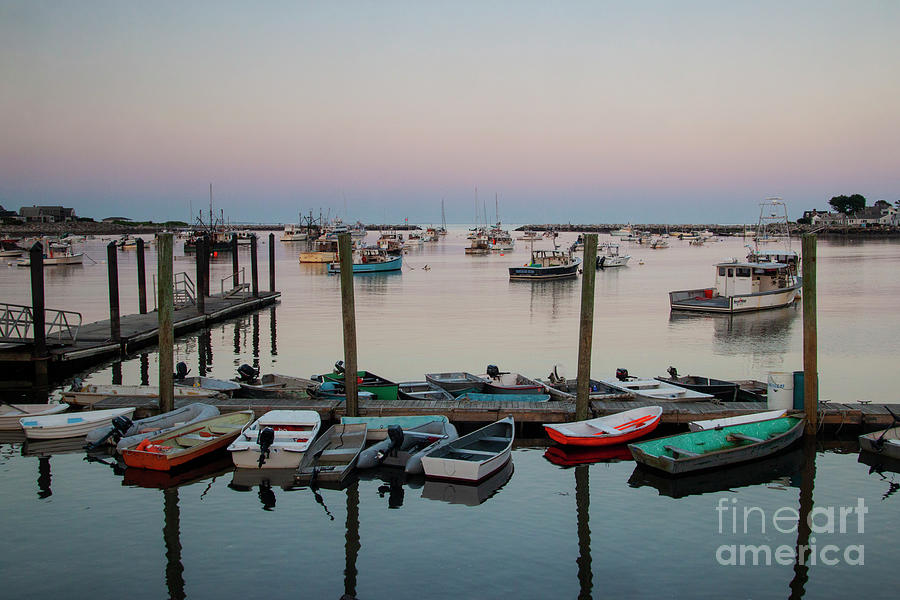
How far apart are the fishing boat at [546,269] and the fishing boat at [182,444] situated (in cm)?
5300

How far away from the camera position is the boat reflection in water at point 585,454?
50.4 feet

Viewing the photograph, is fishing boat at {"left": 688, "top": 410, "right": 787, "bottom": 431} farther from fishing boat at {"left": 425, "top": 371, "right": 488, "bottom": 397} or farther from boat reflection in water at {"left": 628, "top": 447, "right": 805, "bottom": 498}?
fishing boat at {"left": 425, "top": 371, "right": 488, "bottom": 397}

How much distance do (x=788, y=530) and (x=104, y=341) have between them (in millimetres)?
A: 22938

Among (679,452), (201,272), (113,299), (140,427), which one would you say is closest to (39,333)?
(113,299)

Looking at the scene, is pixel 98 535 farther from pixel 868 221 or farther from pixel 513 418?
pixel 868 221

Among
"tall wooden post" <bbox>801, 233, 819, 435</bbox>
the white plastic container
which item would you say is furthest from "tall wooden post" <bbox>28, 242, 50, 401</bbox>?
"tall wooden post" <bbox>801, 233, 819, 435</bbox>

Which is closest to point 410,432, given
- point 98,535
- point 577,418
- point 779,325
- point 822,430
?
point 577,418

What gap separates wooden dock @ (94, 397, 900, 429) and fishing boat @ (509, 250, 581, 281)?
50.2 meters

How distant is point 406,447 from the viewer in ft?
48.5

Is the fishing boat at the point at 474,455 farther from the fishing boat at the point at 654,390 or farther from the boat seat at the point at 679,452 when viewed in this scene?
the fishing boat at the point at 654,390

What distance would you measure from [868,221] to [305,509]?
628ft

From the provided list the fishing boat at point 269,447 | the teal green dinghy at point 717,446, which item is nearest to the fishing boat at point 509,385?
the teal green dinghy at point 717,446

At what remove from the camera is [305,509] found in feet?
42.2

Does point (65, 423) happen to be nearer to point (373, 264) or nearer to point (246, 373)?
point (246, 373)
